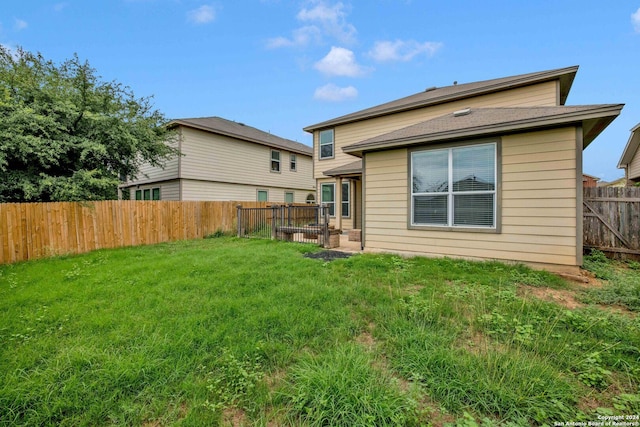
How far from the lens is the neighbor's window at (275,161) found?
17297mm

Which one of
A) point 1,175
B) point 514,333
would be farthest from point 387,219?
point 1,175

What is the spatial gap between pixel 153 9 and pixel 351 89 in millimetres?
29204

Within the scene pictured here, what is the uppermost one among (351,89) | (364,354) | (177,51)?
(351,89)

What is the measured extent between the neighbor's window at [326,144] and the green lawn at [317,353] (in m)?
9.91

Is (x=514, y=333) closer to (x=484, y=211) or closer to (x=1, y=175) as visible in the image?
(x=484, y=211)

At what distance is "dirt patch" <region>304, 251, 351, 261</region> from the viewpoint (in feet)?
21.0

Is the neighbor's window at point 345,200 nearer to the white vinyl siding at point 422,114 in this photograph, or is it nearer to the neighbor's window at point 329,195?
the neighbor's window at point 329,195

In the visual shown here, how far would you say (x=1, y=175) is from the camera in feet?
24.7

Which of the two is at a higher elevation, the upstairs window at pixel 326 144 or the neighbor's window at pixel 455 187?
the upstairs window at pixel 326 144

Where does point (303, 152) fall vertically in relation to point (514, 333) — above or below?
above

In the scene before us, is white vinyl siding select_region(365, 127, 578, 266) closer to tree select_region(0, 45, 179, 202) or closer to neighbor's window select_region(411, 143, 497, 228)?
neighbor's window select_region(411, 143, 497, 228)

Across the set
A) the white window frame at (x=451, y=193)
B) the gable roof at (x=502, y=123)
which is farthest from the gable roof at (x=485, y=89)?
the white window frame at (x=451, y=193)

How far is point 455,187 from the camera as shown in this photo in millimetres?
5742

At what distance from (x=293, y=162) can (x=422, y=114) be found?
9.99m
